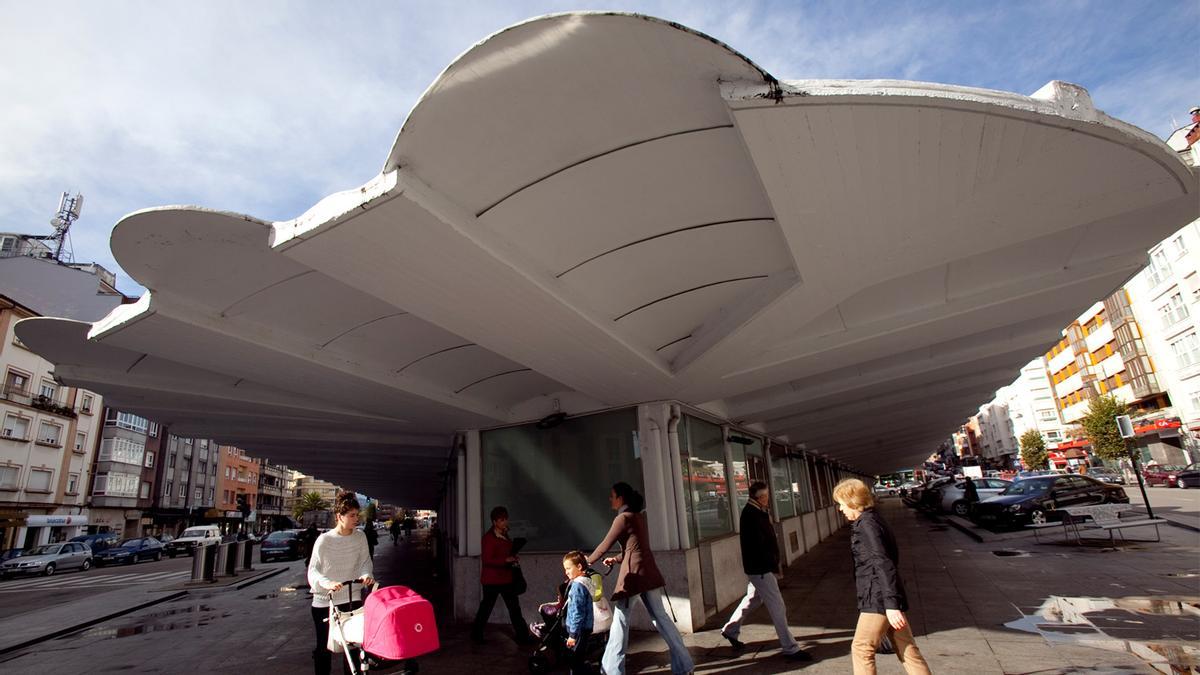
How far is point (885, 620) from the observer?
11.8 feet

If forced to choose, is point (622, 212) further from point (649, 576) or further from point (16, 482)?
point (16, 482)

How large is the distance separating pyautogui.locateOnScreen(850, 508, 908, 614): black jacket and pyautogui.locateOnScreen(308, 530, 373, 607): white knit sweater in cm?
342

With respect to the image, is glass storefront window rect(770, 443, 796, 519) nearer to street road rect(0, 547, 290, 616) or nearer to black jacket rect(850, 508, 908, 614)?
black jacket rect(850, 508, 908, 614)

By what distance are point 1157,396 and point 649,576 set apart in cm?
5845

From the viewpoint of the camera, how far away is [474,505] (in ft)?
28.9

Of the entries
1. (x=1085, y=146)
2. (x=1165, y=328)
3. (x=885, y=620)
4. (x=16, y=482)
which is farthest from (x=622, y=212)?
(x=1165, y=328)

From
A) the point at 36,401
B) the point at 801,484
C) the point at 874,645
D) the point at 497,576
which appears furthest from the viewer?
the point at 36,401

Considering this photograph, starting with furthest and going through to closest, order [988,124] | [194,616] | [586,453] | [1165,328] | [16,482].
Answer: [1165,328]
[16,482]
[194,616]
[586,453]
[988,124]

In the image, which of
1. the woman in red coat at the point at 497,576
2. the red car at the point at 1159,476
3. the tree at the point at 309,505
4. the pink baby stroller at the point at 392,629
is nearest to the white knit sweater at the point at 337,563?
the pink baby stroller at the point at 392,629

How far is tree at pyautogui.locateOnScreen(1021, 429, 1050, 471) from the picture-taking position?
2512 inches

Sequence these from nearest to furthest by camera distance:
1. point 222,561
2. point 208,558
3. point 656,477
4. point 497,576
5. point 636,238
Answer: point 636,238 < point 497,576 < point 656,477 < point 208,558 < point 222,561

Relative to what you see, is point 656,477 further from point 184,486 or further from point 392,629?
point 184,486

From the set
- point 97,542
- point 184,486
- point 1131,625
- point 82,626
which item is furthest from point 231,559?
point 184,486

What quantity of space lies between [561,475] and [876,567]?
5.12 meters
